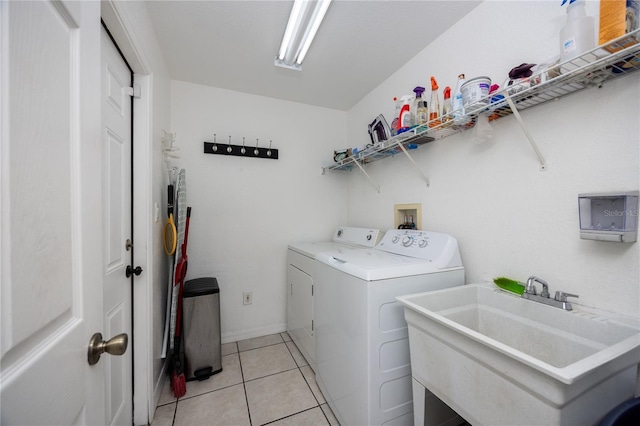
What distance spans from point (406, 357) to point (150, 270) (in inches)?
61.7

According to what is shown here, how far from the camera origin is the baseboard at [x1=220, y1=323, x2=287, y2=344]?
7.94 ft

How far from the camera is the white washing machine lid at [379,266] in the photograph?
4.14 ft

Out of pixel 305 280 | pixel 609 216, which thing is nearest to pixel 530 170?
pixel 609 216

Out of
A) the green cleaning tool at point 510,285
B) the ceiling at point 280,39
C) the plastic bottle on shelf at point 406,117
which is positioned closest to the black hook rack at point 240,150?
the ceiling at point 280,39

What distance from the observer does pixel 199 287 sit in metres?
1.97

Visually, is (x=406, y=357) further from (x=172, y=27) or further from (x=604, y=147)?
(x=172, y=27)

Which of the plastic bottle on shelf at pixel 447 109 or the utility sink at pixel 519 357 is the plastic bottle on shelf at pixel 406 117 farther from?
the utility sink at pixel 519 357

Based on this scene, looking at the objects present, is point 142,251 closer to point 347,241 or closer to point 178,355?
point 178,355

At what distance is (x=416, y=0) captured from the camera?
56.2 inches

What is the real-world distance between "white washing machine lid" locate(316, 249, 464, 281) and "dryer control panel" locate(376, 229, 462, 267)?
0.15 ft

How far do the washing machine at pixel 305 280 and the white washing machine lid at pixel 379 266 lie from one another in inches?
12.8

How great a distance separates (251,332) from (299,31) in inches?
104

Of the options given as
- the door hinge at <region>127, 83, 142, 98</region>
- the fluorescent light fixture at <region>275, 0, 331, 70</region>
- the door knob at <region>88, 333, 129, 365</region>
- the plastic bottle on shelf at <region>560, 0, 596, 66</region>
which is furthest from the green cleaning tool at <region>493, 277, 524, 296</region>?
the door hinge at <region>127, 83, 142, 98</region>

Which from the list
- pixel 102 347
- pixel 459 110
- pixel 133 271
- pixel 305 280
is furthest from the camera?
pixel 305 280
